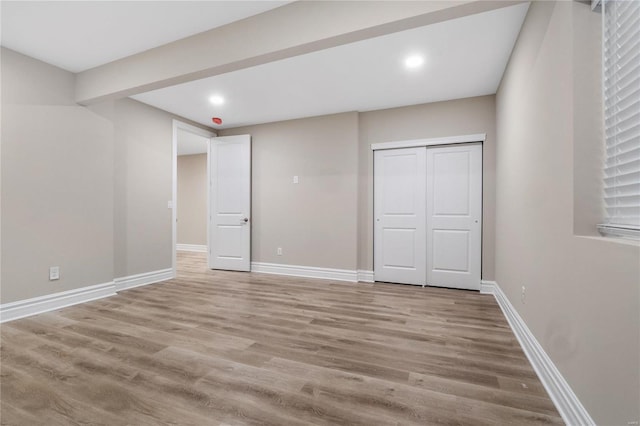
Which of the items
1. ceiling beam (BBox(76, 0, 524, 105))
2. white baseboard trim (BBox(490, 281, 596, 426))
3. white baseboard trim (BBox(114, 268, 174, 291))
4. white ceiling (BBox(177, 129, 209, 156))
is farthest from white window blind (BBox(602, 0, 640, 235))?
white ceiling (BBox(177, 129, 209, 156))

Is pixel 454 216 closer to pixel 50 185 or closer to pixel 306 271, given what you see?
pixel 306 271

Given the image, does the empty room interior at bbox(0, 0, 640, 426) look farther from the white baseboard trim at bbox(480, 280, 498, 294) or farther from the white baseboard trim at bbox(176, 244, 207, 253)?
the white baseboard trim at bbox(176, 244, 207, 253)

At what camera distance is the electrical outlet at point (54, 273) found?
3.08 metres

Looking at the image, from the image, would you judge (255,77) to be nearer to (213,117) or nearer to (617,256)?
(213,117)

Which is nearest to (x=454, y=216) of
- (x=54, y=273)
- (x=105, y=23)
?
(x=105, y=23)

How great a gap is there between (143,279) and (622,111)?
495cm

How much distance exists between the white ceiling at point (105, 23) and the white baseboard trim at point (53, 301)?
2.45 meters

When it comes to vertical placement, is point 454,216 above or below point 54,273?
above

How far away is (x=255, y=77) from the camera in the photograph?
10.8 feet

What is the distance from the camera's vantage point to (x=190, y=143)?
6.67m

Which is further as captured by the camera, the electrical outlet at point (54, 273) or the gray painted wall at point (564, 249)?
the electrical outlet at point (54, 273)

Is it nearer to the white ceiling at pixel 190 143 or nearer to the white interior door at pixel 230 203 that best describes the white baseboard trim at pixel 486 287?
the white interior door at pixel 230 203

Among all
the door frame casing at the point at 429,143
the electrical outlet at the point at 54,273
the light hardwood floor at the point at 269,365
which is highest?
the door frame casing at the point at 429,143

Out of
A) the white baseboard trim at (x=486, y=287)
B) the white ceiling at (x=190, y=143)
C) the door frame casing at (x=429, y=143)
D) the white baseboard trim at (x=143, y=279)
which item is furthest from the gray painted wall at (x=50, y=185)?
the white baseboard trim at (x=486, y=287)
